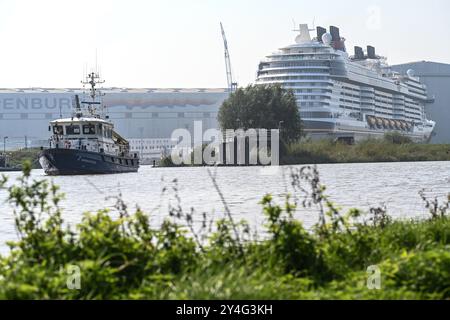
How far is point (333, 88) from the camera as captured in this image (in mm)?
139375

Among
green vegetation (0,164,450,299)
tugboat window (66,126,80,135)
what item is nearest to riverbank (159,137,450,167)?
tugboat window (66,126,80,135)

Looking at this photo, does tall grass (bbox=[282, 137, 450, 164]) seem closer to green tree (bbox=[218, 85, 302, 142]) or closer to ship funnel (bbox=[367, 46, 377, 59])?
green tree (bbox=[218, 85, 302, 142])

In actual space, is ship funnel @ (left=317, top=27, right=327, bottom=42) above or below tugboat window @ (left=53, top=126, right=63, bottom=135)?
above

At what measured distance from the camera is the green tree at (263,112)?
112 m

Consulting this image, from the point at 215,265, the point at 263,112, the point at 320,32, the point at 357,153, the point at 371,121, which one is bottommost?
the point at 215,265

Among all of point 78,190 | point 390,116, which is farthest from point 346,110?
point 78,190

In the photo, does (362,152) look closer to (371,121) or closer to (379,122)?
(371,121)

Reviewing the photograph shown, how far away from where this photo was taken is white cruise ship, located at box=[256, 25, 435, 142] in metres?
134

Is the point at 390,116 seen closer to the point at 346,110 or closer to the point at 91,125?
the point at 346,110

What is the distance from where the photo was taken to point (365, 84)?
15588cm

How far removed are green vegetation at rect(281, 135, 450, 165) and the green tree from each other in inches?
91.6

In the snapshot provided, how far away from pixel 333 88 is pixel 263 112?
28.4 m

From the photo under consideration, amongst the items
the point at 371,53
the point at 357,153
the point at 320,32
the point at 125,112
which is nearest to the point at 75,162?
the point at 357,153

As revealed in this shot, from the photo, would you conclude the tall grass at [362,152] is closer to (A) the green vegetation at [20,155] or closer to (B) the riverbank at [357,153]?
(B) the riverbank at [357,153]
